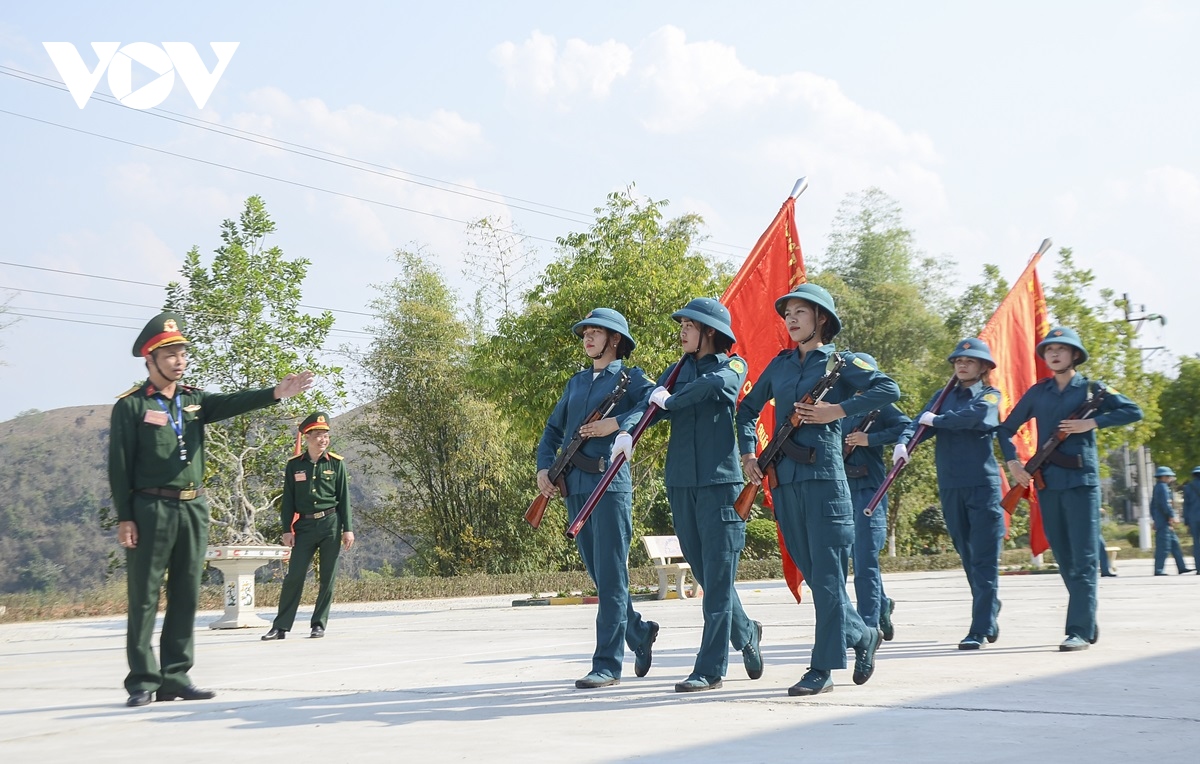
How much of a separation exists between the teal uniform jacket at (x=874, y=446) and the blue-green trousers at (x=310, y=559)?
5.62 meters

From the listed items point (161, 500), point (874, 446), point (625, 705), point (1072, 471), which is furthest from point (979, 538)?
point (161, 500)

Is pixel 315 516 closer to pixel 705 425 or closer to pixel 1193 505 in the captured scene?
pixel 705 425

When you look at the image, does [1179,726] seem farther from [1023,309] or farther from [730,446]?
[1023,309]

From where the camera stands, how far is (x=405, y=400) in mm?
32969

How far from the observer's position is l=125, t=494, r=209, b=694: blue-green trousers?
22.1ft

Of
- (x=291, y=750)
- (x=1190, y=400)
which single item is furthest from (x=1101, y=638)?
(x=1190, y=400)

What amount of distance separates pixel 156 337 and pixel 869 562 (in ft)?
15.5

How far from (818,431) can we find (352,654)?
4947 mm

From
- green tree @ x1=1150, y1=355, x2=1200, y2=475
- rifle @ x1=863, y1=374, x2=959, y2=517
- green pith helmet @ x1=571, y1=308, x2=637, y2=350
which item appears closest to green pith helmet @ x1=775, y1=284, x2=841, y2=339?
green pith helmet @ x1=571, y1=308, x2=637, y2=350

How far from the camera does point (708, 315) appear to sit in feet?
22.5

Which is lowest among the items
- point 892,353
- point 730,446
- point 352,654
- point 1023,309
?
point 352,654

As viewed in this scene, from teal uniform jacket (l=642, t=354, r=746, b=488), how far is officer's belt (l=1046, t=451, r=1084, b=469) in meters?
3.05

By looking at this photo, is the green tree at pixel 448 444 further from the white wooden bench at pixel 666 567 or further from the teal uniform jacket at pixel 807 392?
the teal uniform jacket at pixel 807 392

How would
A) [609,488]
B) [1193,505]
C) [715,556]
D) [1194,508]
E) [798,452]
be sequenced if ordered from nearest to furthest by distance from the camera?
1. [798,452]
2. [715,556]
3. [609,488]
4. [1194,508]
5. [1193,505]
